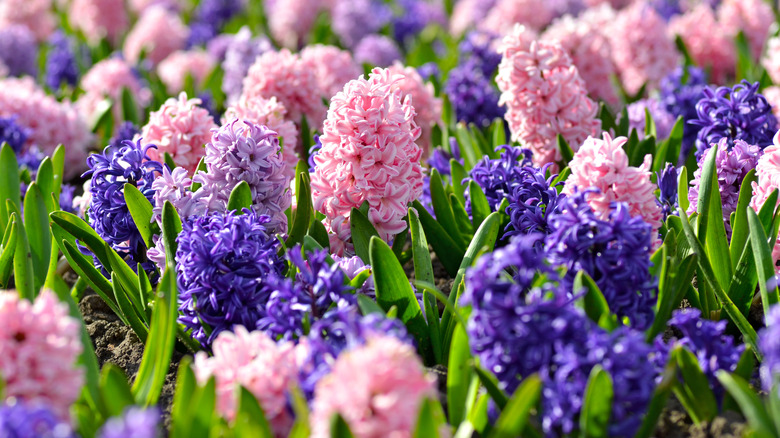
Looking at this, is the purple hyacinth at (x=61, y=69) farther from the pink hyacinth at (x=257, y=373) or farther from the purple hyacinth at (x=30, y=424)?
the purple hyacinth at (x=30, y=424)

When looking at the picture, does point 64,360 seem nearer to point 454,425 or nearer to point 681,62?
point 454,425

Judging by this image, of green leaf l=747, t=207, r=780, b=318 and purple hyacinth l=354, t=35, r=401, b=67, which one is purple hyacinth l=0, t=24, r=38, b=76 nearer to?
purple hyacinth l=354, t=35, r=401, b=67

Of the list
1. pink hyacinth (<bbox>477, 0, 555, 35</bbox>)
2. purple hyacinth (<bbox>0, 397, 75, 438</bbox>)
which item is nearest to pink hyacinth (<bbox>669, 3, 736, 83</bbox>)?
Answer: pink hyacinth (<bbox>477, 0, 555, 35</bbox>)

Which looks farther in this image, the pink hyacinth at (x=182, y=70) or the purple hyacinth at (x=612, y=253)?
the pink hyacinth at (x=182, y=70)

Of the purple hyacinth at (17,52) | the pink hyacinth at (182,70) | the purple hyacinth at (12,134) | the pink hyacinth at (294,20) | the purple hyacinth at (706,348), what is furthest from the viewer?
the pink hyacinth at (294,20)

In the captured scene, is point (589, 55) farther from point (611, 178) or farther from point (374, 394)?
point (374, 394)

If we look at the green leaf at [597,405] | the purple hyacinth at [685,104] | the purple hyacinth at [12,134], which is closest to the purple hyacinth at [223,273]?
the green leaf at [597,405]

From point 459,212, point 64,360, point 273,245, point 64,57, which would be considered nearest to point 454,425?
point 273,245
